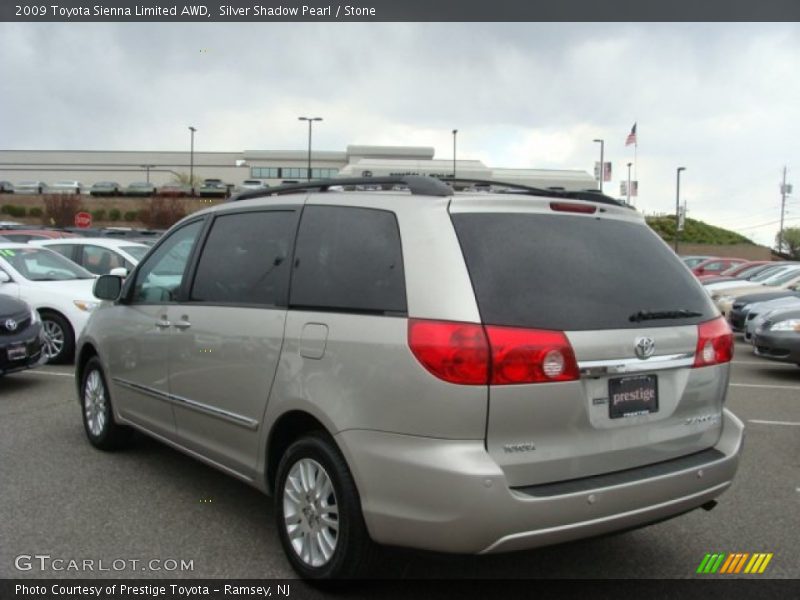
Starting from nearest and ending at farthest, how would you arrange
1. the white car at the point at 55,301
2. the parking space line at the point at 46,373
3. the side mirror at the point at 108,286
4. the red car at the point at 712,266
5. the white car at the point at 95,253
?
1. the side mirror at the point at 108,286
2. the parking space line at the point at 46,373
3. the white car at the point at 55,301
4. the white car at the point at 95,253
5. the red car at the point at 712,266

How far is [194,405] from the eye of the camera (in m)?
4.21

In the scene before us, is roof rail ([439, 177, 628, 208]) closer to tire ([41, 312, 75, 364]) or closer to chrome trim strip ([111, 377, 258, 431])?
chrome trim strip ([111, 377, 258, 431])

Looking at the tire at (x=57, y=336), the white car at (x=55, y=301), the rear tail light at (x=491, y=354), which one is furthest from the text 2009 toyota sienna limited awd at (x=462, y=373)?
the tire at (x=57, y=336)

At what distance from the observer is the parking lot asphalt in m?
3.61

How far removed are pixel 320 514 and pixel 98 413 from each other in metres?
3.05

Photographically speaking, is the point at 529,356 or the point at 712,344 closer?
the point at 529,356

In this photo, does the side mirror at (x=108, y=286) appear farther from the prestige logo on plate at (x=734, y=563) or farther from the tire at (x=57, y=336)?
the tire at (x=57, y=336)

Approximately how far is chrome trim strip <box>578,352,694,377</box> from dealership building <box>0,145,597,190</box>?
242 ft

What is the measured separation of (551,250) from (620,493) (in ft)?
3.47

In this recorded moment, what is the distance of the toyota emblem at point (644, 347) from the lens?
10.1 feet

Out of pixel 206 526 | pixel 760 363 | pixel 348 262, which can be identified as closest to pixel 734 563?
pixel 348 262

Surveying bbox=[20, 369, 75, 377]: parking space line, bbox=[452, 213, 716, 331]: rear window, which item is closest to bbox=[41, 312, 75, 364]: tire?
bbox=[20, 369, 75, 377]: parking space line

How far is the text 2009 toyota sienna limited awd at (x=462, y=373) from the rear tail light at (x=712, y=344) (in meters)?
0.01

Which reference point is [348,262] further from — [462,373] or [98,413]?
[98,413]
